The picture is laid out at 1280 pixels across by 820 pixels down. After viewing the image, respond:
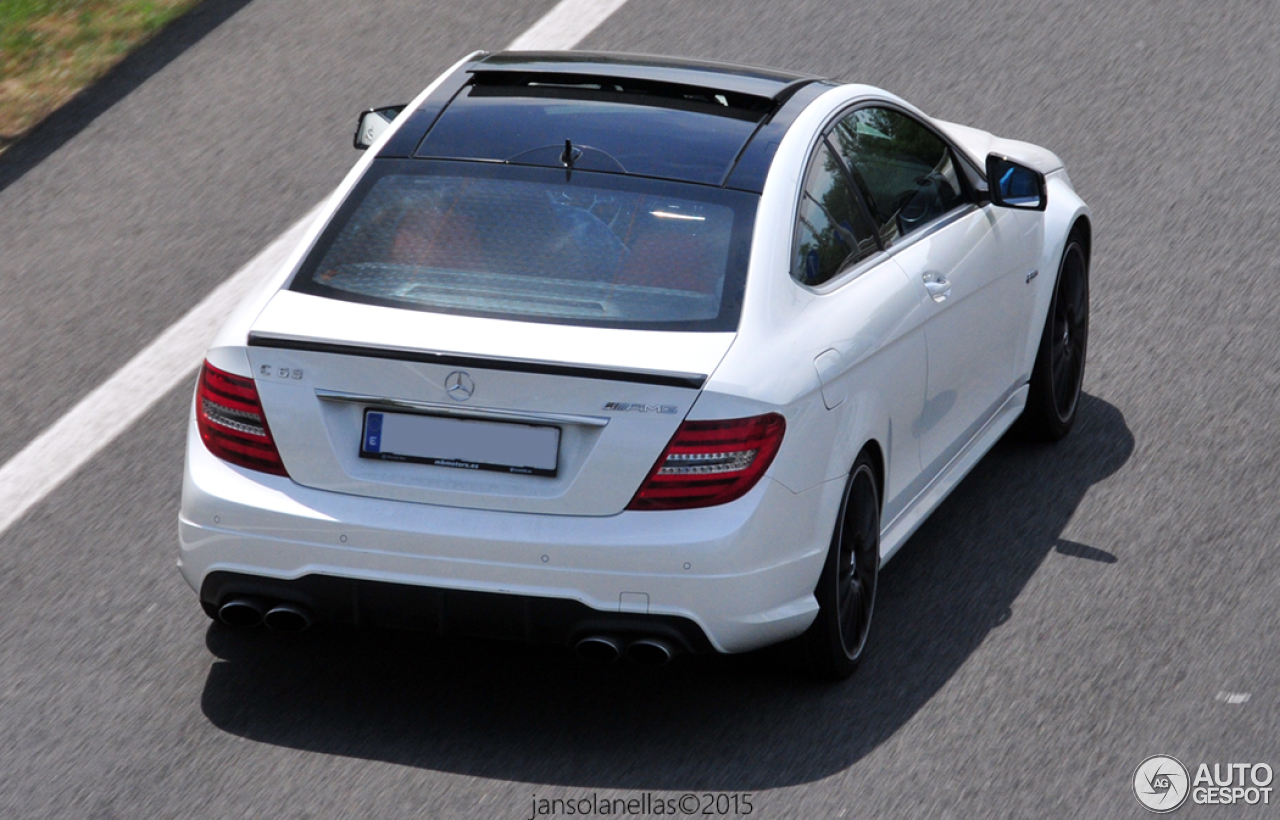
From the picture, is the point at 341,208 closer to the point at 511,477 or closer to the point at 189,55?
the point at 511,477

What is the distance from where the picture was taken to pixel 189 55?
11.1 meters

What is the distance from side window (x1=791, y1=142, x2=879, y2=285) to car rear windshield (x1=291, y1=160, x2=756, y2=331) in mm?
222

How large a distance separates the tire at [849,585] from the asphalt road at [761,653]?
0.12m

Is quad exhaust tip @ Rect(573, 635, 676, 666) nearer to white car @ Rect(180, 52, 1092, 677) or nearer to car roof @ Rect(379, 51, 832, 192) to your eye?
white car @ Rect(180, 52, 1092, 677)

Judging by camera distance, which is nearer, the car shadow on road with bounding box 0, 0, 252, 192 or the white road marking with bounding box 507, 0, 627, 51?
the car shadow on road with bounding box 0, 0, 252, 192

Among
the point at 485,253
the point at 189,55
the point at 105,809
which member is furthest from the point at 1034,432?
the point at 189,55

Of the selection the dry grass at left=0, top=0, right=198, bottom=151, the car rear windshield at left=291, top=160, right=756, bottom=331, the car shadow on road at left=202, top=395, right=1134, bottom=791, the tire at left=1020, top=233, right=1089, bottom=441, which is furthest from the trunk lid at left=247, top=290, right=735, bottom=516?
the dry grass at left=0, top=0, right=198, bottom=151

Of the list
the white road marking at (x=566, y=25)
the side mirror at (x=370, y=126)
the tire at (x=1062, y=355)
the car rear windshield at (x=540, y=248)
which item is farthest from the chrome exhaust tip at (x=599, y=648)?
the white road marking at (x=566, y=25)

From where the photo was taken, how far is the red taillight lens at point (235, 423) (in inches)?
192

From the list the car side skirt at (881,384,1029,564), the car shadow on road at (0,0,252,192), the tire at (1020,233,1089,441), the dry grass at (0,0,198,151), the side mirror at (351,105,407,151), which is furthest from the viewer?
the dry grass at (0,0,198,151)

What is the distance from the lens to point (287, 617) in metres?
4.95

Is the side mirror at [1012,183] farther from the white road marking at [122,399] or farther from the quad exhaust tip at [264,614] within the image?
the white road marking at [122,399]

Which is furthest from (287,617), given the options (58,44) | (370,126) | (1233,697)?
(58,44)

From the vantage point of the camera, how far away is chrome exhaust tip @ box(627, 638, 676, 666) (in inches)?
189
